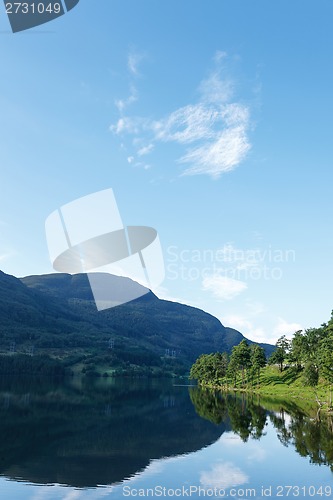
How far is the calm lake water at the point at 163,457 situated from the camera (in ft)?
105

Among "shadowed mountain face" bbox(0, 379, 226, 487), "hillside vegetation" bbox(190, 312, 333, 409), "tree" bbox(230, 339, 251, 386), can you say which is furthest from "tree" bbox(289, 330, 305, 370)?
"shadowed mountain face" bbox(0, 379, 226, 487)

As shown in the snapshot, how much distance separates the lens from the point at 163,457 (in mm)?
43062

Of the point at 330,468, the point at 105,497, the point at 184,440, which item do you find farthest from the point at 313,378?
the point at 105,497

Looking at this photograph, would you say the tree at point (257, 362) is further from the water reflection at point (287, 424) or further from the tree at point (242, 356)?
the water reflection at point (287, 424)

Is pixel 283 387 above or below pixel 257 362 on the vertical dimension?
below

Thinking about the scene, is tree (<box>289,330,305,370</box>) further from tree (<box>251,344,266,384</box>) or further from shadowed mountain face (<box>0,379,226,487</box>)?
shadowed mountain face (<box>0,379,226,487</box>)

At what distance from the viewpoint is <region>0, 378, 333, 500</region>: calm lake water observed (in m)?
31.9

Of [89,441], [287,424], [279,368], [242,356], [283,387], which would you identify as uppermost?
[242,356]

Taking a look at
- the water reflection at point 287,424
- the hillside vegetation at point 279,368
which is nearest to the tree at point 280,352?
the hillside vegetation at point 279,368

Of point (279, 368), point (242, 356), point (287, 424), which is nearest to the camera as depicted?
point (287, 424)

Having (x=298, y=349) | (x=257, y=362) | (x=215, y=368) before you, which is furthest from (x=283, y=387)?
(x=215, y=368)

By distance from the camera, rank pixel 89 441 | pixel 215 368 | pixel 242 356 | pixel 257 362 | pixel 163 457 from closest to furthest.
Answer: pixel 163 457
pixel 89 441
pixel 242 356
pixel 257 362
pixel 215 368

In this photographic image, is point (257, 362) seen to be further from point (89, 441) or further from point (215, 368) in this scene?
point (89, 441)

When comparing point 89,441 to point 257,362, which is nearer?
point 89,441
